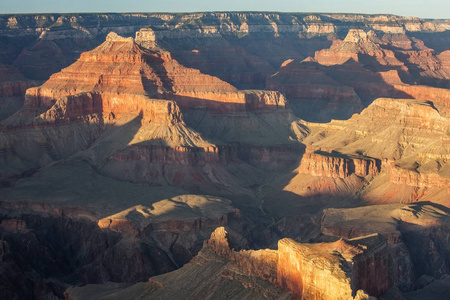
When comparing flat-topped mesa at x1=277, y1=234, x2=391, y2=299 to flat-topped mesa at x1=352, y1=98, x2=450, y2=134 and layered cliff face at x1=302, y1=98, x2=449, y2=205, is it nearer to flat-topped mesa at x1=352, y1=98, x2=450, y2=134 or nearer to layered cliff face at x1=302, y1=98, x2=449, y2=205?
layered cliff face at x1=302, y1=98, x2=449, y2=205

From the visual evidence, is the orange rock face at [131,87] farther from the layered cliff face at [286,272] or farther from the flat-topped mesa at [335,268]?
the flat-topped mesa at [335,268]

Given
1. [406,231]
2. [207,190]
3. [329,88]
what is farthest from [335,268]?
[329,88]

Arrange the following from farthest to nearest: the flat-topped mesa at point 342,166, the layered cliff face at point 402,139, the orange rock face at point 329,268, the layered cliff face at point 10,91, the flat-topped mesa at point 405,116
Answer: the layered cliff face at point 10,91 → the flat-topped mesa at point 405,116 → the flat-topped mesa at point 342,166 → the layered cliff face at point 402,139 → the orange rock face at point 329,268

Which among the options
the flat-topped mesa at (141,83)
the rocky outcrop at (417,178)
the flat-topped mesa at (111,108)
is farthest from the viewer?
the flat-topped mesa at (141,83)

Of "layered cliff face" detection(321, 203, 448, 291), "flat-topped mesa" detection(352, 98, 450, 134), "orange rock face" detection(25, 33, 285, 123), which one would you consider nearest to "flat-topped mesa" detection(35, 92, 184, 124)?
"orange rock face" detection(25, 33, 285, 123)

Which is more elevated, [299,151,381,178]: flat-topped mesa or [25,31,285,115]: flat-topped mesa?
[25,31,285,115]: flat-topped mesa

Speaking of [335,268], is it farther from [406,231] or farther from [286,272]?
[406,231]

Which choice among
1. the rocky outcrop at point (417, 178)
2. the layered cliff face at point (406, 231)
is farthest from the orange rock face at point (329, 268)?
the rocky outcrop at point (417, 178)

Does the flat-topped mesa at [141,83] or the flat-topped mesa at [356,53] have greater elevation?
the flat-topped mesa at [141,83]
